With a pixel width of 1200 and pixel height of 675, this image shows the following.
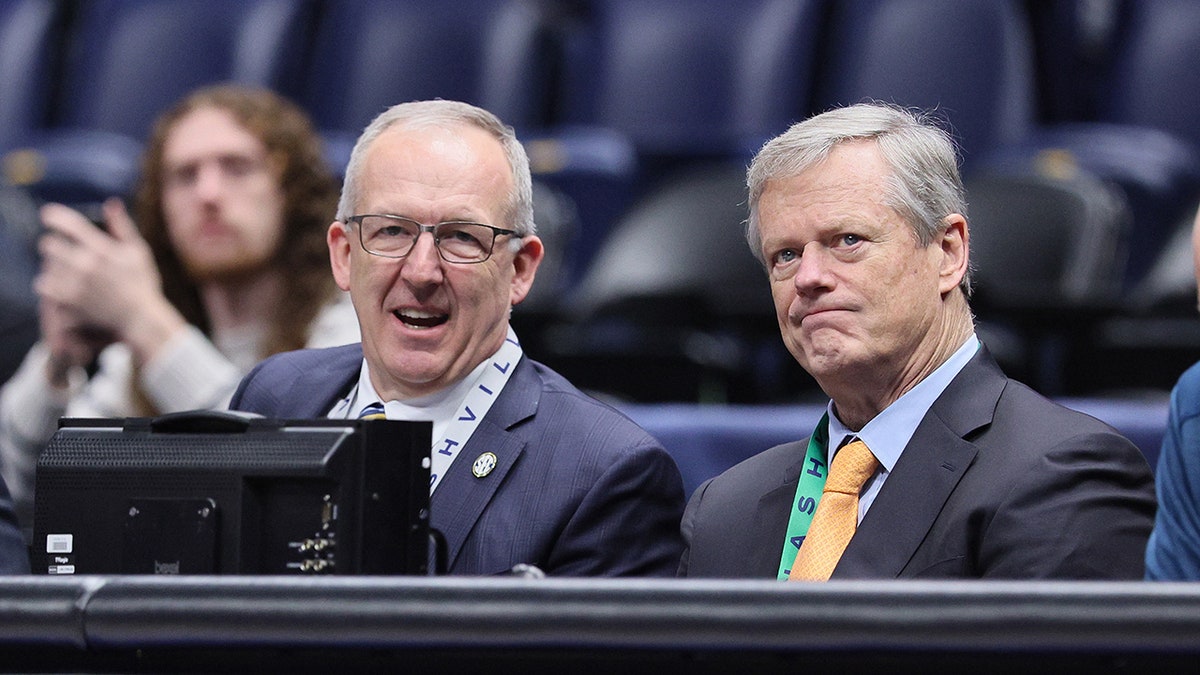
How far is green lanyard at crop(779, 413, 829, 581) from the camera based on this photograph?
68.6 inches

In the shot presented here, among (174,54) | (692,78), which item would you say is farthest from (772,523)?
(174,54)

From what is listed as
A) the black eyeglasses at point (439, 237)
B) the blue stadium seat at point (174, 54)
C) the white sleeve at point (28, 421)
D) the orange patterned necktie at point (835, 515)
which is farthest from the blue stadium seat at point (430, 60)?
the orange patterned necktie at point (835, 515)

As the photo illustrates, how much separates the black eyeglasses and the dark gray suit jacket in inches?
18.9

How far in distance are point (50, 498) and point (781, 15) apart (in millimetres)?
3308

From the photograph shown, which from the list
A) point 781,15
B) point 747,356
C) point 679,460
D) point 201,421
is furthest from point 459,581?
point 781,15

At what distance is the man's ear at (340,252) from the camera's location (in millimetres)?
2006

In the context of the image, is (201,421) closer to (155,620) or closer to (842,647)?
(155,620)

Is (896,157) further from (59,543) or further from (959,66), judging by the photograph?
(959,66)

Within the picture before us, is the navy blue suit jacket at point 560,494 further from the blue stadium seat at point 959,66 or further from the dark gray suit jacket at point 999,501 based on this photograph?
the blue stadium seat at point 959,66

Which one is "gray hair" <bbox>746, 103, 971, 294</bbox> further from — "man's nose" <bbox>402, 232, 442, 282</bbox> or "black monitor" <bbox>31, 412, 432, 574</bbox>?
"black monitor" <bbox>31, 412, 432, 574</bbox>

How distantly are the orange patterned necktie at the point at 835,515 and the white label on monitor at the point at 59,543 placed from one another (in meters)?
0.73

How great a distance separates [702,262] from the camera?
371 centimetres

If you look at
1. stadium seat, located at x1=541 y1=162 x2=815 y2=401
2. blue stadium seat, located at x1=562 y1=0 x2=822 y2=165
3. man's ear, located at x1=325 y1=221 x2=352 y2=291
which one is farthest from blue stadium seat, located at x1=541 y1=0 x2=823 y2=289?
man's ear, located at x1=325 y1=221 x2=352 y2=291

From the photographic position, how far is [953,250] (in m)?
1.76
